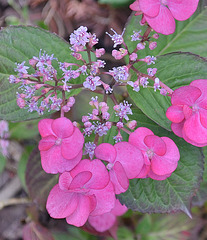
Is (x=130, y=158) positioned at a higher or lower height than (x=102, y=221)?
higher

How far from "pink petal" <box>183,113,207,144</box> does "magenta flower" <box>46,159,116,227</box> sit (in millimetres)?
206

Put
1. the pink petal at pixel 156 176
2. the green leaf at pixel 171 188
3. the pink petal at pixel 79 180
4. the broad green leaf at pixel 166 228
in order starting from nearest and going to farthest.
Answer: the pink petal at pixel 79 180, the pink petal at pixel 156 176, the green leaf at pixel 171 188, the broad green leaf at pixel 166 228

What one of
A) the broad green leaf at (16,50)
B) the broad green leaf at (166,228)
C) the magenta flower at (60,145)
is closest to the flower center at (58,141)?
the magenta flower at (60,145)

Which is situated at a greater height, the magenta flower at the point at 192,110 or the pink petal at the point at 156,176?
the magenta flower at the point at 192,110

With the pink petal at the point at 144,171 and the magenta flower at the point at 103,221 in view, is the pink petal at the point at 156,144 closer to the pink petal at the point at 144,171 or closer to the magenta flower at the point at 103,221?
the pink petal at the point at 144,171

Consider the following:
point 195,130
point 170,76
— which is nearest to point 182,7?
point 170,76

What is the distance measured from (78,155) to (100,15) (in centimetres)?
122

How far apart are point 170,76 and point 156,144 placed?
248mm

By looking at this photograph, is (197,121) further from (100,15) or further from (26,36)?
(100,15)

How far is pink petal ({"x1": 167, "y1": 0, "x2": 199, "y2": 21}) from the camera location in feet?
2.43

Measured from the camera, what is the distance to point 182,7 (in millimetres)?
746

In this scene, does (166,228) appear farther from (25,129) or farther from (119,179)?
(119,179)

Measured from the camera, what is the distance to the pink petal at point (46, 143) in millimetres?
700

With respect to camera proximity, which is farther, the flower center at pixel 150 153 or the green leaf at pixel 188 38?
the green leaf at pixel 188 38
